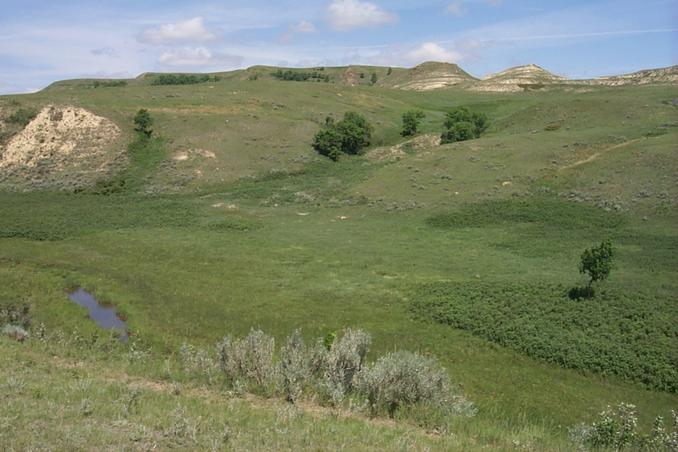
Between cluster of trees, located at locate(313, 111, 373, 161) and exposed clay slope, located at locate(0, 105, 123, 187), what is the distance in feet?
85.1

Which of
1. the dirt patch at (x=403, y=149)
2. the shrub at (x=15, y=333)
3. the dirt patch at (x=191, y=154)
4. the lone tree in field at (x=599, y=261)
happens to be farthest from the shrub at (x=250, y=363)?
the dirt patch at (x=403, y=149)

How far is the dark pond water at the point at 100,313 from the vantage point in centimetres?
2569

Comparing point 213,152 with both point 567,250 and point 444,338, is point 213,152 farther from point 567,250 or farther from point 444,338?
point 444,338

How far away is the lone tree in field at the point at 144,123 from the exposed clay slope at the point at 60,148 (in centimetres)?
267

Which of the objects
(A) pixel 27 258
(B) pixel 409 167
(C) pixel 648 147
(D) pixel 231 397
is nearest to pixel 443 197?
(B) pixel 409 167

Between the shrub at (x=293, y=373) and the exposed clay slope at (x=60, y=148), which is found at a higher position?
the exposed clay slope at (x=60, y=148)

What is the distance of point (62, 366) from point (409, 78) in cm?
15894

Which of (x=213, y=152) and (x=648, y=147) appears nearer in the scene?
(x=648, y=147)

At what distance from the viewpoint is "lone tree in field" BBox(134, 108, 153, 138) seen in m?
70.6

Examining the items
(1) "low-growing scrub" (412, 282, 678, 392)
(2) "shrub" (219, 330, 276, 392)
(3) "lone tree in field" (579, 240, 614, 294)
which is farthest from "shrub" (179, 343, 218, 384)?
(3) "lone tree in field" (579, 240, 614, 294)

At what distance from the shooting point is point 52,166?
63219mm

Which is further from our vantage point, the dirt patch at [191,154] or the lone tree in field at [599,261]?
the dirt patch at [191,154]

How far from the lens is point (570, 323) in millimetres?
24797

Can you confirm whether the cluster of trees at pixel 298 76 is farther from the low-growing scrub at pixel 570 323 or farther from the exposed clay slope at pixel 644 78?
the low-growing scrub at pixel 570 323
